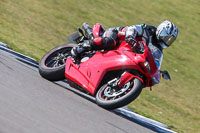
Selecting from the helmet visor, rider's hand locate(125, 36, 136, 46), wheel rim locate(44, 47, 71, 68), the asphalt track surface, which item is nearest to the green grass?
the helmet visor

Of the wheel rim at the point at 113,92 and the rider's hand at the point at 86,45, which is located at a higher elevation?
the rider's hand at the point at 86,45

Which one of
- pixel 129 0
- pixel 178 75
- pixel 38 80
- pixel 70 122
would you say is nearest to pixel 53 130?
pixel 70 122

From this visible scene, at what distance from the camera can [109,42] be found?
6.36 meters

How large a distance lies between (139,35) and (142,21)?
10.4 metres

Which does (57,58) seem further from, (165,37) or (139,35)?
(165,37)

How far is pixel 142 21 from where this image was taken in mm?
16609

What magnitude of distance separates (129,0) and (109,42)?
40.8 ft

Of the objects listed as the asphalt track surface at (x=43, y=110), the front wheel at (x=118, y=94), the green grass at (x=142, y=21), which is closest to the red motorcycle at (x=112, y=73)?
the front wheel at (x=118, y=94)

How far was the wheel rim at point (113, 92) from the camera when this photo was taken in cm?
577

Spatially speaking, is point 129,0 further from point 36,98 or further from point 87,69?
point 36,98

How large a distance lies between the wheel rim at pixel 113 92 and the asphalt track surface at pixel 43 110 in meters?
0.23

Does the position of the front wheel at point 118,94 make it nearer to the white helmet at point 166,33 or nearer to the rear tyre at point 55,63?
the rear tyre at point 55,63

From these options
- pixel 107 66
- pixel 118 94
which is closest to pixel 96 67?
pixel 107 66

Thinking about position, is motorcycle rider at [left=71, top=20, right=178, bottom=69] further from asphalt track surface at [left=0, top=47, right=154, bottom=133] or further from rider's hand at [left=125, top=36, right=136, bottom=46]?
asphalt track surface at [left=0, top=47, right=154, bottom=133]
